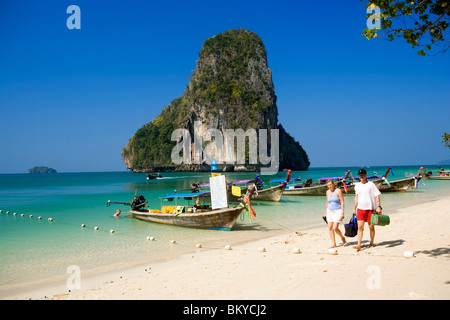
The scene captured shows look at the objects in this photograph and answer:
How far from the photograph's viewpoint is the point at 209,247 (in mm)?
10570

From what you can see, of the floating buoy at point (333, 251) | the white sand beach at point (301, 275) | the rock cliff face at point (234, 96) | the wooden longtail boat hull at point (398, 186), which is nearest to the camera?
the white sand beach at point (301, 275)

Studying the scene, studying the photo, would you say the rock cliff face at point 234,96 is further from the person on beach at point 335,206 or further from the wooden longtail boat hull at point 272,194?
the person on beach at point 335,206

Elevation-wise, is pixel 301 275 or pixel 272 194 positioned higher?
pixel 301 275

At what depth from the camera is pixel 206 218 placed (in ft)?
45.3

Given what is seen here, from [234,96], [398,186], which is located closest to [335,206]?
[398,186]

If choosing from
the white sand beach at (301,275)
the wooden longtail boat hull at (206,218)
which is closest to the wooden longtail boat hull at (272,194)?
the wooden longtail boat hull at (206,218)

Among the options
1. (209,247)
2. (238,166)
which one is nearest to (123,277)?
(209,247)

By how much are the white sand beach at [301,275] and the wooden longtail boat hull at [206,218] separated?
4131mm

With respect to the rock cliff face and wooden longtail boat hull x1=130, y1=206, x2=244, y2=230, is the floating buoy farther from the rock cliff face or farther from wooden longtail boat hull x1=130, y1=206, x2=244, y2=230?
the rock cliff face

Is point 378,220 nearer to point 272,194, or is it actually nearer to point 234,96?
point 272,194

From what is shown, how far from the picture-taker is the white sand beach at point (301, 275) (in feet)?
15.9

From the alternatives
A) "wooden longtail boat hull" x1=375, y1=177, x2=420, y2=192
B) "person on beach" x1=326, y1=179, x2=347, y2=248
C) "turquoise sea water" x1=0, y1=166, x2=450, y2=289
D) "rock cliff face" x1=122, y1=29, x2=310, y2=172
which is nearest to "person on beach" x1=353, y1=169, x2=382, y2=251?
"person on beach" x1=326, y1=179, x2=347, y2=248

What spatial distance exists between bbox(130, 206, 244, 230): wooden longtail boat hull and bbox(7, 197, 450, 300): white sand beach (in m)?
4.13

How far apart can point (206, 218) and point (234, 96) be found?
90.0 m
